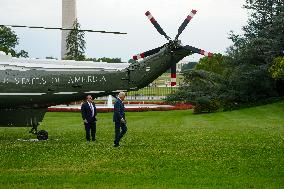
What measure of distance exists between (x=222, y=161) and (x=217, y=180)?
2.95 meters

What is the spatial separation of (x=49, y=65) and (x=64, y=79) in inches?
41.2

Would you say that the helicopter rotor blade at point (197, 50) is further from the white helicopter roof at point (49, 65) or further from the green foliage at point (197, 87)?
the green foliage at point (197, 87)

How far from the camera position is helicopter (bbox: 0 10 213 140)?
72.9ft

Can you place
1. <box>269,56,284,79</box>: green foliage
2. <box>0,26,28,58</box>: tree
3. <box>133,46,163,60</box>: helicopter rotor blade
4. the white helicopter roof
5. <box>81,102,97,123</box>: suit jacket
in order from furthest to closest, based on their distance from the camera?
<box>0,26,28,58</box>: tree
<box>269,56,284,79</box>: green foliage
<box>133,46,163,60</box>: helicopter rotor blade
the white helicopter roof
<box>81,102,97,123</box>: suit jacket

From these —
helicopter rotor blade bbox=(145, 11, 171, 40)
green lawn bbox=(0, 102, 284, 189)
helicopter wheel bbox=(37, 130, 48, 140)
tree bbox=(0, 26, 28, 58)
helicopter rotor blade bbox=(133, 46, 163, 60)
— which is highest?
tree bbox=(0, 26, 28, 58)

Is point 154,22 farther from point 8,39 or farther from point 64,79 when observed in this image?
point 8,39

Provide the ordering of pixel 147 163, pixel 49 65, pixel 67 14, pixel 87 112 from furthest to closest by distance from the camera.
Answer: pixel 67 14
pixel 49 65
pixel 87 112
pixel 147 163

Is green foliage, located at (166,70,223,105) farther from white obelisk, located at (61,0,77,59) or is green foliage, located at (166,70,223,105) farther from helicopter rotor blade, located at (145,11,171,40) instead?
white obelisk, located at (61,0,77,59)

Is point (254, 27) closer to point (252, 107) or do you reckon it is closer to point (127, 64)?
point (252, 107)

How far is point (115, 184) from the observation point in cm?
1181

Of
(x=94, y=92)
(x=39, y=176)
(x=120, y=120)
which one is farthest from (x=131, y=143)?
(x=39, y=176)

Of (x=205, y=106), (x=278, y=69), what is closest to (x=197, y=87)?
(x=205, y=106)

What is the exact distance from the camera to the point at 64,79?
2253 cm

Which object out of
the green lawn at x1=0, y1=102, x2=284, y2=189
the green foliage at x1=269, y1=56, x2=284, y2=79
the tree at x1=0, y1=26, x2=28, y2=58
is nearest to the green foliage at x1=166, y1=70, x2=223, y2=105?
the green foliage at x1=269, y1=56, x2=284, y2=79
